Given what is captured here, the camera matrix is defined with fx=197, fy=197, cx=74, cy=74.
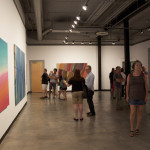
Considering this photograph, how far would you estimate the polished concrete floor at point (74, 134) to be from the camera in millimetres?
3730

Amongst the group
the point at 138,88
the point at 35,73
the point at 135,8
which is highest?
the point at 135,8

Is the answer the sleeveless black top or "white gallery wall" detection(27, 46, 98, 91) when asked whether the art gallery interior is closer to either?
"white gallery wall" detection(27, 46, 98, 91)

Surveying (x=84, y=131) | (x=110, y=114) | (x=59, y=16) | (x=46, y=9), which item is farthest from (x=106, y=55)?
(x=84, y=131)

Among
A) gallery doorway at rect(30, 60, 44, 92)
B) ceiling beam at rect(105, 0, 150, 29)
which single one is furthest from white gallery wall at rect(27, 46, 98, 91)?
ceiling beam at rect(105, 0, 150, 29)

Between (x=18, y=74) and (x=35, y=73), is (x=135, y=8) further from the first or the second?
(x=35, y=73)

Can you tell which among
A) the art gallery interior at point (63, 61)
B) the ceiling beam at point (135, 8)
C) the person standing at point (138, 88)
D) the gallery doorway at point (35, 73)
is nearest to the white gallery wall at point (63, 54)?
the art gallery interior at point (63, 61)

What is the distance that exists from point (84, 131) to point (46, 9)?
6.89 m

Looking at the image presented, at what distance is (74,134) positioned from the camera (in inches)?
175

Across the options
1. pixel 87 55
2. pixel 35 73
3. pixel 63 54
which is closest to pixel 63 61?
pixel 63 54

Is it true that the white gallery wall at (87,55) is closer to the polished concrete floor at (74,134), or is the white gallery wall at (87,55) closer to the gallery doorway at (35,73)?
the gallery doorway at (35,73)

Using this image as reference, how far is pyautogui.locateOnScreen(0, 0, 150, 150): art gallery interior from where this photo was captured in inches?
163

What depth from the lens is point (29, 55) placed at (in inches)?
547

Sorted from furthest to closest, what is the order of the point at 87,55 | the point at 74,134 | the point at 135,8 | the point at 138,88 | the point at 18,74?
the point at 87,55, the point at 135,8, the point at 18,74, the point at 74,134, the point at 138,88

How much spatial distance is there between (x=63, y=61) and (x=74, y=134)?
1002 centimetres
